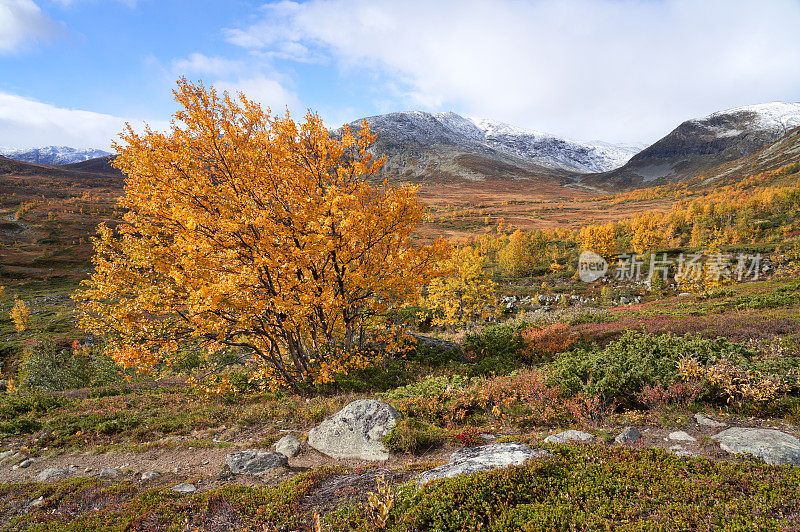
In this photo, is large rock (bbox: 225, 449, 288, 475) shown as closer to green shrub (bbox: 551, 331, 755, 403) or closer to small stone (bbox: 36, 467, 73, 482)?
small stone (bbox: 36, 467, 73, 482)

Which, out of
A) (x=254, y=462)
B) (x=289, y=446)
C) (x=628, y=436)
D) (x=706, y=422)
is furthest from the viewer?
(x=289, y=446)

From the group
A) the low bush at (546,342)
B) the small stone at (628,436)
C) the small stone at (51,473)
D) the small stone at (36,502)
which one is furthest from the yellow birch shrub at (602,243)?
the small stone at (36,502)

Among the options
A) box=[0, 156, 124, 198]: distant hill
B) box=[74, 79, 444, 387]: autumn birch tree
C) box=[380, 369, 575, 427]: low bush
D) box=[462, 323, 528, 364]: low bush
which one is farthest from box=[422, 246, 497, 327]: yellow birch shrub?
box=[0, 156, 124, 198]: distant hill

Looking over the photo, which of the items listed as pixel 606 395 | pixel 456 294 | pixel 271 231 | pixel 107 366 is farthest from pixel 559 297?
pixel 107 366

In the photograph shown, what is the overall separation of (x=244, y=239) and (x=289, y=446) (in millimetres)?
6086

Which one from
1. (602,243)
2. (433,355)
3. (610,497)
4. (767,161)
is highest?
(767,161)

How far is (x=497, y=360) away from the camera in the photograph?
14.4 metres

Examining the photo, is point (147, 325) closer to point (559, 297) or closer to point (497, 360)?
point (497, 360)

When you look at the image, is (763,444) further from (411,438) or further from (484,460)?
(411,438)

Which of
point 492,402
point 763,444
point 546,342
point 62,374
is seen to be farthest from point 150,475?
point 62,374

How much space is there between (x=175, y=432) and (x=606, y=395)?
11967 mm

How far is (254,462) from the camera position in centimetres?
698

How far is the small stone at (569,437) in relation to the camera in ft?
20.8

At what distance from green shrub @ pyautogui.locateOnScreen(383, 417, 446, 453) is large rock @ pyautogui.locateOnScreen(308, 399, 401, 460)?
0.70ft
